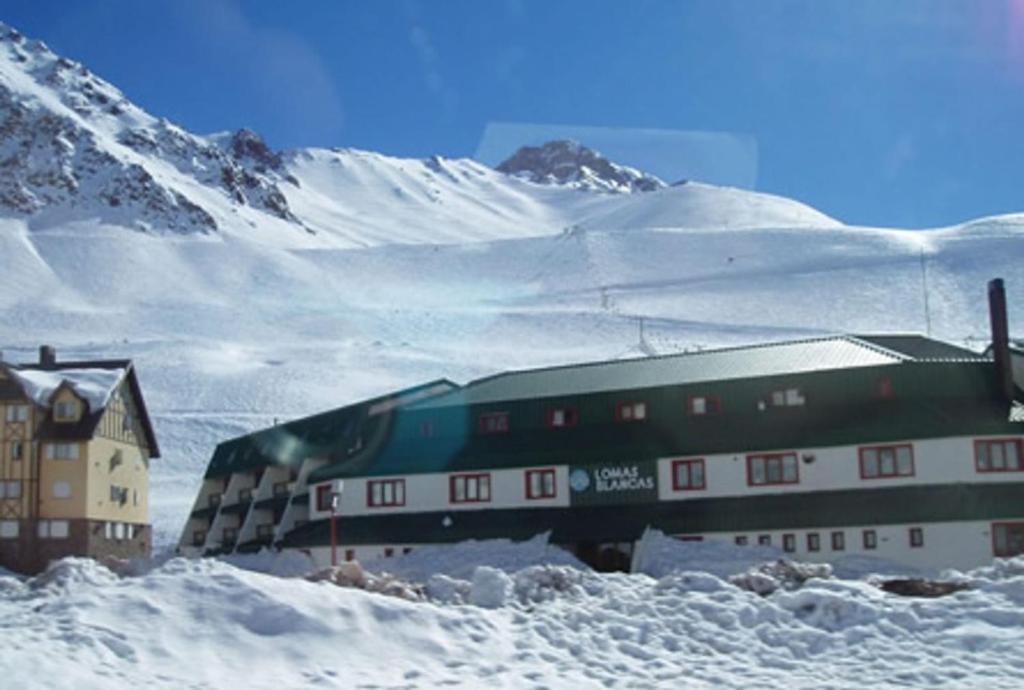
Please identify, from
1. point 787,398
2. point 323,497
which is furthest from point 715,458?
point 323,497

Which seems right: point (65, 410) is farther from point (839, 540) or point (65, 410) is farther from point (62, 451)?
point (839, 540)

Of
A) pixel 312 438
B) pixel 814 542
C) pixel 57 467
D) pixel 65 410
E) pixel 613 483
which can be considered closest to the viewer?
pixel 814 542

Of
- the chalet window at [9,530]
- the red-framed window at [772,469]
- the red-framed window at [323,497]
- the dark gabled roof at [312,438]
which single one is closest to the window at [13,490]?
the chalet window at [9,530]

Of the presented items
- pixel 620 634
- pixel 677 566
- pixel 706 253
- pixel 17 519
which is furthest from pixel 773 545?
pixel 706 253

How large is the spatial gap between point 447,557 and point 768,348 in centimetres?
1461

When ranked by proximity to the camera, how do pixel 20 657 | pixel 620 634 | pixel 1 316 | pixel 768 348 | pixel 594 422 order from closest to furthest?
pixel 20 657 < pixel 620 634 < pixel 594 422 < pixel 768 348 < pixel 1 316

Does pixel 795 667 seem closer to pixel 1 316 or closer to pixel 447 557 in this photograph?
pixel 447 557

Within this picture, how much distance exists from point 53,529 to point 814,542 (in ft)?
93.2

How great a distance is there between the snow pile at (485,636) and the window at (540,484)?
23628 millimetres

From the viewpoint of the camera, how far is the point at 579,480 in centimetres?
4266

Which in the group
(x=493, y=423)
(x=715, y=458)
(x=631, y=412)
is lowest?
(x=715, y=458)

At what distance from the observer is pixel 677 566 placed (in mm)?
38156

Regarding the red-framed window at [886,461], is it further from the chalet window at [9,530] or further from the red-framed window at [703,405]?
the chalet window at [9,530]

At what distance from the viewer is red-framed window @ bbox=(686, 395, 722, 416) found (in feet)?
140
